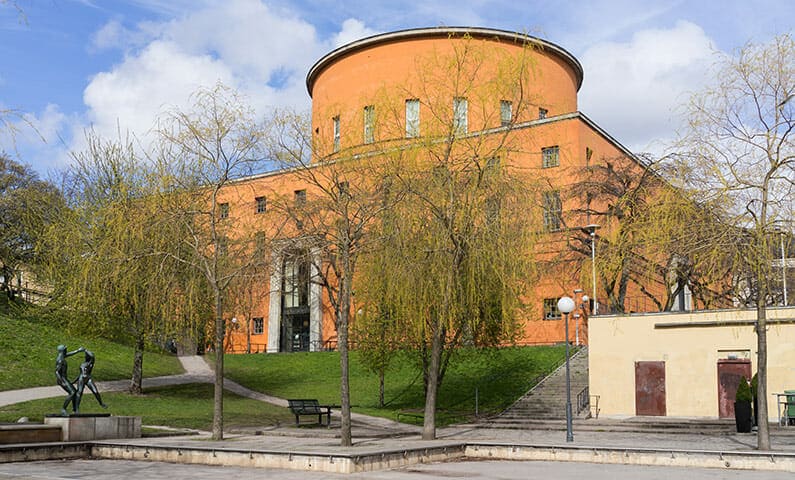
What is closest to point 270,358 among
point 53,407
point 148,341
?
point 148,341

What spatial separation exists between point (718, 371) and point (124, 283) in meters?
20.0

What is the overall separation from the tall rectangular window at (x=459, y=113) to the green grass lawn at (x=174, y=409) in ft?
39.0

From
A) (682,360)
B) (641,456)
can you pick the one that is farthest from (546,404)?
(641,456)

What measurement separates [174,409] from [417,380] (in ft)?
39.0

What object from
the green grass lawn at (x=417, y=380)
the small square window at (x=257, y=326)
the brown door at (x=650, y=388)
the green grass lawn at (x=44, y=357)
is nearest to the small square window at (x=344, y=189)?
the green grass lawn at (x=417, y=380)

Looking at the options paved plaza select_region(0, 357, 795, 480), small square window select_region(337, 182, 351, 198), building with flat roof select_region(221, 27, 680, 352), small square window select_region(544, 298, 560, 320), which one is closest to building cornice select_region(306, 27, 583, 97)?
building with flat roof select_region(221, 27, 680, 352)

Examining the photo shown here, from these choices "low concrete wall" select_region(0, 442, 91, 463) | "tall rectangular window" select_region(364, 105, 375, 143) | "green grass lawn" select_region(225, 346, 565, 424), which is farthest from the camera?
"green grass lawn" select_region(225, 346, 565, 424)

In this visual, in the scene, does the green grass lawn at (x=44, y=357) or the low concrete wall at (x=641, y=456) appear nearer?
the low concrete wall at (x=641, y=456)

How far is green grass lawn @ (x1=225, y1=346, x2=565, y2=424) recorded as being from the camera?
32.3 metres

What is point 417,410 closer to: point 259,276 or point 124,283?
point 259,276

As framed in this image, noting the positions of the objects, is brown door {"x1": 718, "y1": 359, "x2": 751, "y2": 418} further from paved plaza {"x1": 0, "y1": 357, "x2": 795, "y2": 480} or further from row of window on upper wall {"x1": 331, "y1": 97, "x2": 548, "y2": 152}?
row of window on upper wall {"x1": 331, "y1": 97, "x2": 548, "y2": 152}

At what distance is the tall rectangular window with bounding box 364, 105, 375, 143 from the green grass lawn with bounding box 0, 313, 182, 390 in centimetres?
1891

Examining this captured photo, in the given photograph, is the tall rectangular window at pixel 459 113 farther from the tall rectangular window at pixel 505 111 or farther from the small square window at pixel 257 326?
the small square window at pixel 257 326

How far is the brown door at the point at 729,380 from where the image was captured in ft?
89.3
